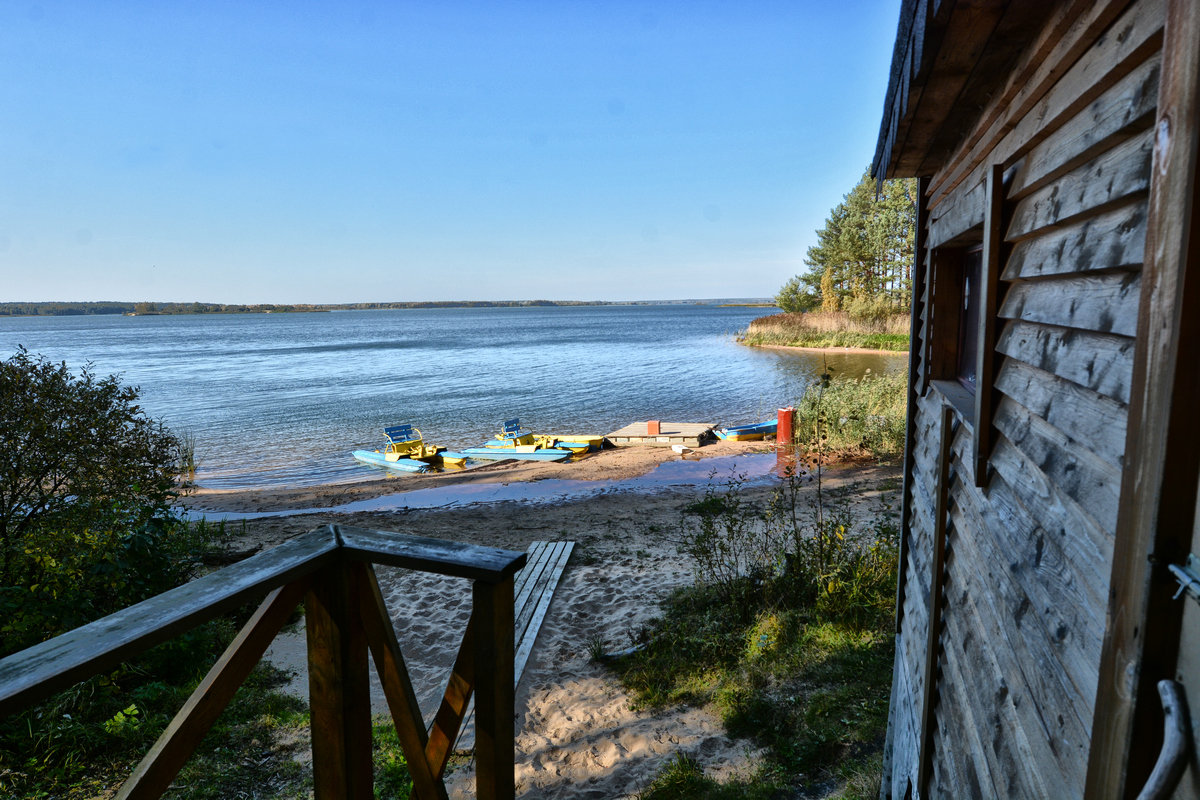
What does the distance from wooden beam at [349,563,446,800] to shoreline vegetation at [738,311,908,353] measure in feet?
136

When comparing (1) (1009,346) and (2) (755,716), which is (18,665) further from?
(2) (755,716)

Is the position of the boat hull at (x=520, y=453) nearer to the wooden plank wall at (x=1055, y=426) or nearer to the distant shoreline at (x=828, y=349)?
the wooden plank wall at (x=1055, y=426)

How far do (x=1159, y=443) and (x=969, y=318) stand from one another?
3.11 metres

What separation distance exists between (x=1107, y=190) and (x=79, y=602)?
6.65m

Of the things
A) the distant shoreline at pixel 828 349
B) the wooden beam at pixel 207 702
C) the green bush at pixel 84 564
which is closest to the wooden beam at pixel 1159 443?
the wooden beam at pixel 207 702

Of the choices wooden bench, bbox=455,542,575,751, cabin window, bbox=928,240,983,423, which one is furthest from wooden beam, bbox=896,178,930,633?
wooden bench, bbox=455,542,575,751

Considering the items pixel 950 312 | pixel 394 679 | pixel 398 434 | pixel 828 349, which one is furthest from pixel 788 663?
pixel 828 349

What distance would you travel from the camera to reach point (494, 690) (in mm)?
1827

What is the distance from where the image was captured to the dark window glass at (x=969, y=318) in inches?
140

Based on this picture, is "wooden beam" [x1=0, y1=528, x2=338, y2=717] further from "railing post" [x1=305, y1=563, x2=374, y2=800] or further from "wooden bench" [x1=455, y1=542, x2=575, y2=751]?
"wooden bench" [x1=455, y1=542, x2=575, y2=751]

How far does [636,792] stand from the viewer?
430 cm

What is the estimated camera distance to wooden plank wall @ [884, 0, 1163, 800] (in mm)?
1231

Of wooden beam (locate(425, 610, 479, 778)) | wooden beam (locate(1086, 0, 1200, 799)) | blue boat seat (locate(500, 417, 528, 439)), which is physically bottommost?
blue boat seat (locate(500, 417, 528, 439))

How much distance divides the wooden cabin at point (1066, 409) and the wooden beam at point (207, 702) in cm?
158
